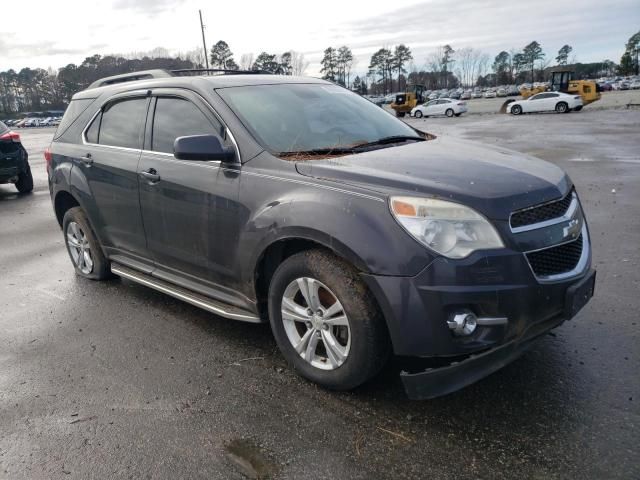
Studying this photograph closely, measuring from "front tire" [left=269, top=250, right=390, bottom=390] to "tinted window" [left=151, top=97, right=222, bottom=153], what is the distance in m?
1.25

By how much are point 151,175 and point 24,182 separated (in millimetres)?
8939

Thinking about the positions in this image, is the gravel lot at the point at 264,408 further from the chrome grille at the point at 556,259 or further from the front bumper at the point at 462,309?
the chrome grille at the point at 556,259

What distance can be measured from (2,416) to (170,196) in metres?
Answer: 1.72

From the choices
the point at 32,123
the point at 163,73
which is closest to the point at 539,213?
the point at 163,73

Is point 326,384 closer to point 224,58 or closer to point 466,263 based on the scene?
point 466,263

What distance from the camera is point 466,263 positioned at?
2.59m

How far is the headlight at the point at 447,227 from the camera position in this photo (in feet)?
8.66

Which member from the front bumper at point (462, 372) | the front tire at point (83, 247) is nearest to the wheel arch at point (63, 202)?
the front tire at point (83, 247)

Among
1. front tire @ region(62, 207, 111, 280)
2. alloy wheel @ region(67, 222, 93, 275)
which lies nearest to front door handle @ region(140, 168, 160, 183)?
front tire @ region(62, 207, 111, 280)

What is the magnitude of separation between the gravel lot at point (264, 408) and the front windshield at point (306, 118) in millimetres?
1459

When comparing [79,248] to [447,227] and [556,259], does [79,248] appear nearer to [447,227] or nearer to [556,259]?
[447,227]

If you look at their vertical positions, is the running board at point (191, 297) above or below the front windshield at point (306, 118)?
below

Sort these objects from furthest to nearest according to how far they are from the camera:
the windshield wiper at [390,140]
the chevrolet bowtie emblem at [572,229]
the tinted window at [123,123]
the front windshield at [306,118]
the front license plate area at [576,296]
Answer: the tinted window at [123,123] → the windshield wiper at [390,140] → the front windshield at [306,118] → the chevrolet bowtie emblem at [572,229] → the front license plate area at [576,296]

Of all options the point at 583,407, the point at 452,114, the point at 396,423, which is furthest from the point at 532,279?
the point at 452,114
